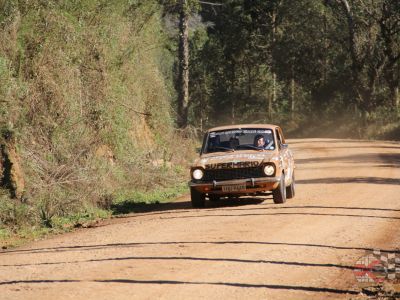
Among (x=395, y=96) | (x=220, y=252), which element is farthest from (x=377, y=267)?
(x=395, y=96)

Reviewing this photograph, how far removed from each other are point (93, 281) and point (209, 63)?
62.6 metres

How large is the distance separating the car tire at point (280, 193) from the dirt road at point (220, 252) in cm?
28

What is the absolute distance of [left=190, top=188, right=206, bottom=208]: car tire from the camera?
16681 mm

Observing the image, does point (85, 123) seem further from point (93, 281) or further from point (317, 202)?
point (93, 281)

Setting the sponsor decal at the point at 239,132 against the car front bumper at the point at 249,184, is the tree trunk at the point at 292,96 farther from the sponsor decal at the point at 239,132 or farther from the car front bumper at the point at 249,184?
the car front bumper at the point at 249,184

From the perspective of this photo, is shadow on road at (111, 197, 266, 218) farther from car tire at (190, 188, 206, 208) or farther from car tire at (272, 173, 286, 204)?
car tire at (272, 173, 286, 204)

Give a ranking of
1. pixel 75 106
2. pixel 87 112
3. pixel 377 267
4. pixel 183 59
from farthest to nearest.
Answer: pixel 183 59 → pixel 87 112 → pixel 75 106 → pixel 377 267

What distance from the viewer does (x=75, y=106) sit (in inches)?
755

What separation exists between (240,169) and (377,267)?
21.6 ft

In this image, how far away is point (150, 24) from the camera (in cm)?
2623

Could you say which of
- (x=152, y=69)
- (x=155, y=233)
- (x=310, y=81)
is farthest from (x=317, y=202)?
(x=310, y=81)

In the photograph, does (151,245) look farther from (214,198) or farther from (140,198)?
(140,198)

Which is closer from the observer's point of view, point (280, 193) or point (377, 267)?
point (377, 267)

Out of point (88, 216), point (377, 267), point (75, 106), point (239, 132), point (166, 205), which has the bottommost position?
point (166, 205)
